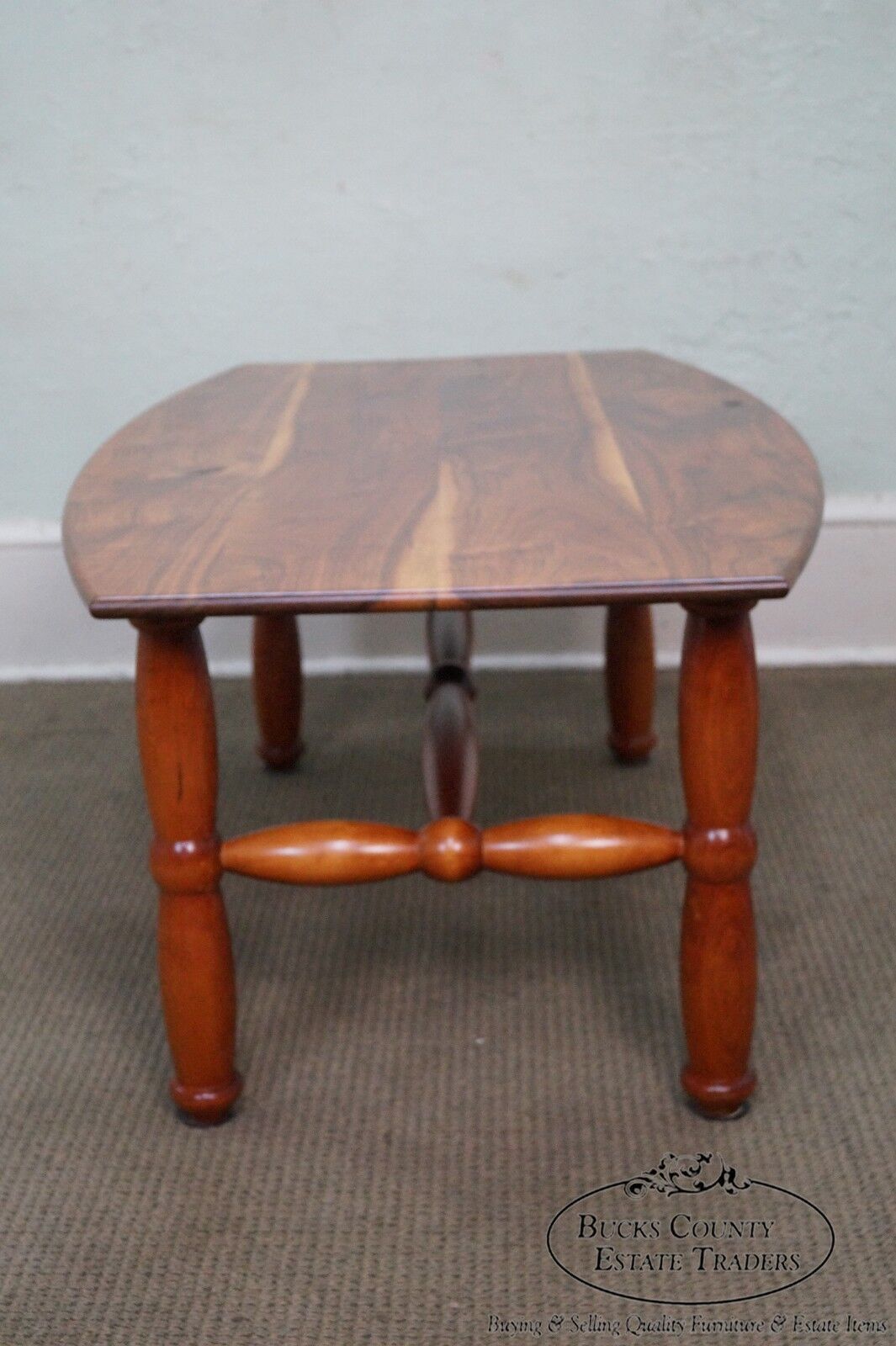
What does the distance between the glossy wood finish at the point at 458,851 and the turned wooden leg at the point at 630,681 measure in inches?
18.3

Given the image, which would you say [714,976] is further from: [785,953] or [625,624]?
[625,624]

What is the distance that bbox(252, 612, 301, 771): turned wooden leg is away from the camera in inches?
54.2

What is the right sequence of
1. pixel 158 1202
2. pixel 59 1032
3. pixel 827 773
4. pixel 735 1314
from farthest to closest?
pixel 827 773, pixel 59 1032, pixel 158 1202, pixel 735 1314

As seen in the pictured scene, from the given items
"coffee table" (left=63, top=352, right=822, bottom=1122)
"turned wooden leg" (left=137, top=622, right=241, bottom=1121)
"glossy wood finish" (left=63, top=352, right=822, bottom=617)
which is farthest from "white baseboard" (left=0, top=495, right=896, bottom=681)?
"turned wooden leg" (left=137, top=622, right=241, bottom=1121)

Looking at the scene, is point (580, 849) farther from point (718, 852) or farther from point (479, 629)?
point (479, 629)

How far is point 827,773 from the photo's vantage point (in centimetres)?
140

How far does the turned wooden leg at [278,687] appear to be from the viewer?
4.51 feet

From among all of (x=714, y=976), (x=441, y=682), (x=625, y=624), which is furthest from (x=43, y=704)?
(x=714, y=976)

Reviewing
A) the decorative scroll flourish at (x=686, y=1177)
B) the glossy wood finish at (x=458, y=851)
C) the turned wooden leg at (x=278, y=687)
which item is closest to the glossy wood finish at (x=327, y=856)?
the glossy wood finish at (x=458, y=851)

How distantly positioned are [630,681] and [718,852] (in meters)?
0.51

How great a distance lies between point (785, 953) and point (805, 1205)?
279 mm

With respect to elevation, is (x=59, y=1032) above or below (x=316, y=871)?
below

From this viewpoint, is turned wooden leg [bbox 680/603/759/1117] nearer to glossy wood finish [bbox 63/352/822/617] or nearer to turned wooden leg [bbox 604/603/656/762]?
glossy wood finish [bbox 63/352/822/617]

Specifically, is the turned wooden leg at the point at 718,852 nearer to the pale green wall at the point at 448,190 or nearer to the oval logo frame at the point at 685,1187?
the oval logo frame at the point at 685,1187
